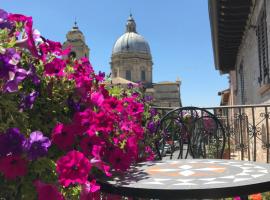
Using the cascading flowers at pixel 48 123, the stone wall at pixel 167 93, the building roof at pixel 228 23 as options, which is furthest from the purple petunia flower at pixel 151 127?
the stone wall at pixel 167 93

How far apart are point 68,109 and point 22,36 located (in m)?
0.40

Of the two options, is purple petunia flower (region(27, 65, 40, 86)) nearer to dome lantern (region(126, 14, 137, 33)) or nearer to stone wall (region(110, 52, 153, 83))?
stone wall (region(110, 52, 153, 83))

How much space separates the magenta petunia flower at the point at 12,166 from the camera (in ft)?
4.37

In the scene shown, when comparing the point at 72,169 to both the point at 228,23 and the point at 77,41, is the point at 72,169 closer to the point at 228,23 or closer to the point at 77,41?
the point at 228,23

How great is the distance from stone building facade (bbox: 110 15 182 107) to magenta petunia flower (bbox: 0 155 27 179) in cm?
7706

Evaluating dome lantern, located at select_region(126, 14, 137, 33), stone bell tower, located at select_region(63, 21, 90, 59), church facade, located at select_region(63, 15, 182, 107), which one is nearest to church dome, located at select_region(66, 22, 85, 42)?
stone bell tower, located at select_region(63, 21, 90, 59)

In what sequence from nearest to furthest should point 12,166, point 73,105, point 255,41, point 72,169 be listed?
point 12,166 < point 72,169 < point 73,105 < point 255,41

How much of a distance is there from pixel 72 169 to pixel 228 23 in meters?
8.60

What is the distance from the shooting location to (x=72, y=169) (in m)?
1.48

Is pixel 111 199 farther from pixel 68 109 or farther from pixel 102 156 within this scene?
pixel 68 109

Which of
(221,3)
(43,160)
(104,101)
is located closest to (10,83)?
(43,160)

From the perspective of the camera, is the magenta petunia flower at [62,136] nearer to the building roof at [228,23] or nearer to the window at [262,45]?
the window at [262,45]

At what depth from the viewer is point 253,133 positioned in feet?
17.7

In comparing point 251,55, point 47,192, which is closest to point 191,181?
point 47,192
